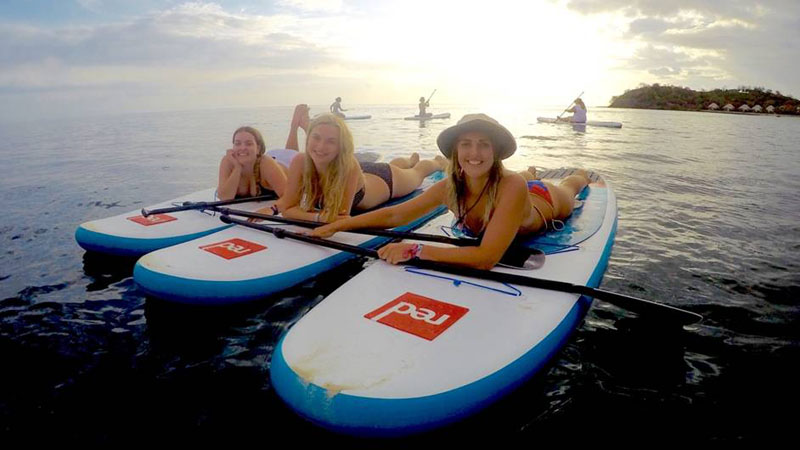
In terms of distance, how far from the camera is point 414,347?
244 cm

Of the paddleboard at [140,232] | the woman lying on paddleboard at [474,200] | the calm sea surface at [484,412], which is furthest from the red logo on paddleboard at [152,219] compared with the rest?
the woman lying on paddleboard at [474,200]

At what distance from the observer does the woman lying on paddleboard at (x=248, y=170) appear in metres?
5.67

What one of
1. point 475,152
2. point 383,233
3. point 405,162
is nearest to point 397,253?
point 383,233

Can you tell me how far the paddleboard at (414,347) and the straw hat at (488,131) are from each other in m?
1.05

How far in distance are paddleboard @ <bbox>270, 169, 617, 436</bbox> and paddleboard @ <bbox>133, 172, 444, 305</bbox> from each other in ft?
3.26

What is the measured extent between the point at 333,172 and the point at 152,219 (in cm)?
259

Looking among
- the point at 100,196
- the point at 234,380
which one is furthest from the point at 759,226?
the point at 100,196

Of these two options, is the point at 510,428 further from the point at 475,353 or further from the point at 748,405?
the point at 748,405

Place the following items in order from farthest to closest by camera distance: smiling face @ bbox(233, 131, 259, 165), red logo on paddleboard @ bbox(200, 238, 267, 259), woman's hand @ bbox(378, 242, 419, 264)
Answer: smiling face @ bbox(233, 131, 259, 165) < red logo on paddleboard @ bbox(200, 238, 267, 259) < woman's hand @ bbox(378, 242, 419, 264)

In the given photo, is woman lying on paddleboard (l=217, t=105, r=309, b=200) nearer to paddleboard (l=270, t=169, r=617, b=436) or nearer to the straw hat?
paddleboard (l=270, t=169, r=617, b=436)

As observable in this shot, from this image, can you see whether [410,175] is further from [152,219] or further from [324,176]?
[152,219]

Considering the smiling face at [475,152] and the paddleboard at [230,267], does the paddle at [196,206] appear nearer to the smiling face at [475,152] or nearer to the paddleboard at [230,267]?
the paddleboard at [230,267]

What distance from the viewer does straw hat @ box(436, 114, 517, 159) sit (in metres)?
3.12

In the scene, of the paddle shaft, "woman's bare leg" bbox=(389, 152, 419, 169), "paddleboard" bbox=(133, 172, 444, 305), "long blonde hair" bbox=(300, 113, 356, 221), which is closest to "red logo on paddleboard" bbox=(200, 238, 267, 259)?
"paddleboard" bbox=(133, 172, 444, 305)
